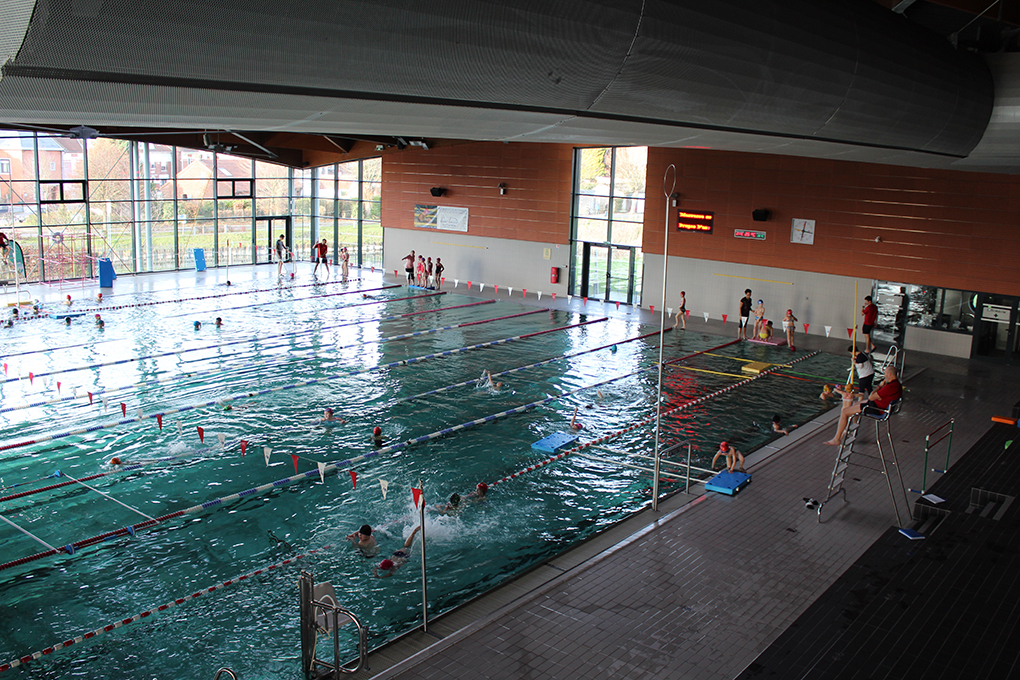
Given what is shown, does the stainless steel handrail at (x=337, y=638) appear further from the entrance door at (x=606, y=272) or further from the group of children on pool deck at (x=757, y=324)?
the entrance door at (x=606, y=272)

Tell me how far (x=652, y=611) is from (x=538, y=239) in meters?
21.6

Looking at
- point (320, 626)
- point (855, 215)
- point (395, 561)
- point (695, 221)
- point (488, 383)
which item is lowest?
point (395, 561)

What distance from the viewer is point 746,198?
76.5ft

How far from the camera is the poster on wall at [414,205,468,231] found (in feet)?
99.7

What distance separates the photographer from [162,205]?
29.5 m

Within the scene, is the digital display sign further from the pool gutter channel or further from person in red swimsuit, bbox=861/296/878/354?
the pool gutter channel

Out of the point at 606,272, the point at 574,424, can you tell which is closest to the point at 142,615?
the point at 574,424

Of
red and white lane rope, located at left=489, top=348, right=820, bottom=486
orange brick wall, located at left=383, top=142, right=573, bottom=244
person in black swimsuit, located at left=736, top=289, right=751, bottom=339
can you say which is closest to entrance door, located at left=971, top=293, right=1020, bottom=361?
red and white lane rope, located at left=489, top=348, right=820, bottom=486

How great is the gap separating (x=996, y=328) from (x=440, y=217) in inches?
757

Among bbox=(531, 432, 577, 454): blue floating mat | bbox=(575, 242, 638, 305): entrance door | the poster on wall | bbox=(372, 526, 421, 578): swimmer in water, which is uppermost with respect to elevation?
the poster on wall

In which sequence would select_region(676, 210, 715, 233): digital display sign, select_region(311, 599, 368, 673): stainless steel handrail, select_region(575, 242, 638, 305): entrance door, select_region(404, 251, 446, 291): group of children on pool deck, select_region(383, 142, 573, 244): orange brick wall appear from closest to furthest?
select_region(311, 599, 368, 673): stainless steel handrail → select_region(676, 210, 715, 233): digital display sign → select_region(575, 242, 638, 305): entrance door → select_region(383, 142, 573, 244): orange brick wall → select_region(404, 251, 446, 291): group of children on pool deck

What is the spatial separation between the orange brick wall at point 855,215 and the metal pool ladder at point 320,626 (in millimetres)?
18733

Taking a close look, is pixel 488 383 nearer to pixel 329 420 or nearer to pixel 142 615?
pixel 329 420

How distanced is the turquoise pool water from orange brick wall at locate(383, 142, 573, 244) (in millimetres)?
7499
